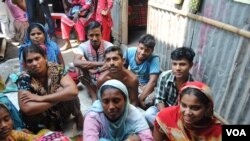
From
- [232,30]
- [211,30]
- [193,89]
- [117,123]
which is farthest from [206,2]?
[117,123]

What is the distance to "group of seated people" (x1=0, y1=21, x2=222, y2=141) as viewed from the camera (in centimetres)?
205

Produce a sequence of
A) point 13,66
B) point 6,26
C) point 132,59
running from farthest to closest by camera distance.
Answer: point 6,26 < point 13,66 < point 132,59

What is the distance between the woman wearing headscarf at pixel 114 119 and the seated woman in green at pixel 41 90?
1.51 ft

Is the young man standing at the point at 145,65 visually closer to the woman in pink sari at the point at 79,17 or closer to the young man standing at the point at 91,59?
the young man standing at the point at 91,59

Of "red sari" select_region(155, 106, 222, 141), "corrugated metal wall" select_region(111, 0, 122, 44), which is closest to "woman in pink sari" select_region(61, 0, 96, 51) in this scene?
"corrugated metal wall" select_region(111, 0, 122, 44)

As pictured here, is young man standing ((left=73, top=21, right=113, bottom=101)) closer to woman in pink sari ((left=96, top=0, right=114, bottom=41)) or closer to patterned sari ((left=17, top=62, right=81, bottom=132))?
patterned sari ((left=17, top=62, right=81, bottom=132))

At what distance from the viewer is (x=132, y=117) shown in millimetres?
2389

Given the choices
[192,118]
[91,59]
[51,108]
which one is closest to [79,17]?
[91,59]

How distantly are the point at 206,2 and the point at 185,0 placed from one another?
496mm

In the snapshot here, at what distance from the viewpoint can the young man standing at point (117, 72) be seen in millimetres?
Answer: 2986

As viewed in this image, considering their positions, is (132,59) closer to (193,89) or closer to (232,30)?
(232,30)

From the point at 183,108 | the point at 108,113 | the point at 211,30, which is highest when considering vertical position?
the point at 211,30

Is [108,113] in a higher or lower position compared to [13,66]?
higher

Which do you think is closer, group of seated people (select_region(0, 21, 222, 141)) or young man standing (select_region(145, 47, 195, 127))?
group of seated people (select_region(0, 21, 222, 141))
